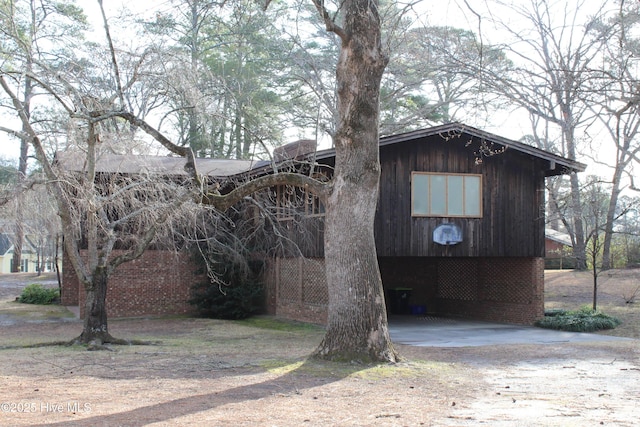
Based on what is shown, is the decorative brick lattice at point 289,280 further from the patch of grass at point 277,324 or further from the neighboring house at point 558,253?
the neighboring house at point 558,253

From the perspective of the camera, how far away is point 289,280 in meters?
21.5

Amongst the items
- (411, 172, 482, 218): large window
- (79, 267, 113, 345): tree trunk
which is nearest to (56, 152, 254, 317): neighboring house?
(411, 172, 482, 218): large window

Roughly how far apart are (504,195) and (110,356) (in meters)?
12.0

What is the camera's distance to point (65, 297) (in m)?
26.5

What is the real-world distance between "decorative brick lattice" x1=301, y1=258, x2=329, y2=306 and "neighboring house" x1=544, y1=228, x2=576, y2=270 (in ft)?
40.6

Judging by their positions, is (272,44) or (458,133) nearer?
(458,133)

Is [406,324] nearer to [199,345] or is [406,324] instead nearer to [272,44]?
[199,345]

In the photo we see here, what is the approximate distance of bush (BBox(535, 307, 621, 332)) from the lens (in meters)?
18.7

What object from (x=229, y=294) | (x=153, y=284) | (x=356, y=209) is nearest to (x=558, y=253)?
(x=229, y=294)

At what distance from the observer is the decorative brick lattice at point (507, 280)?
20828 mm

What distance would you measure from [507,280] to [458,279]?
108 inches

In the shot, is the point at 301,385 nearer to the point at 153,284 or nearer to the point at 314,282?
the point at 314,282

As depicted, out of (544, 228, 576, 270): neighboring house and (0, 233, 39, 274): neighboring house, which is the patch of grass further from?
(0, 233, 39, 274): neighboring house

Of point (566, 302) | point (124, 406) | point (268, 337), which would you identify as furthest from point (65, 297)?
point (124, 406)
